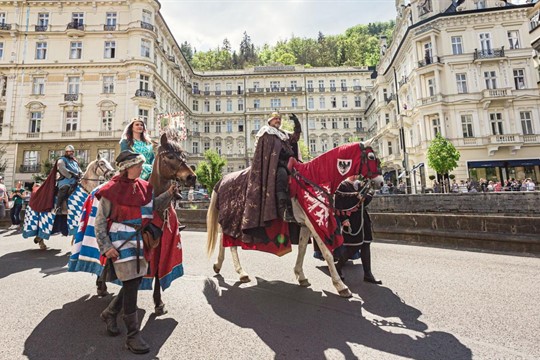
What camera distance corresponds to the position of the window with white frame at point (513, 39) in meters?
28.8

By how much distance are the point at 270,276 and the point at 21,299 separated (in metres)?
4.08

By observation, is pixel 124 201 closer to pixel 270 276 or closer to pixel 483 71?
pixel 270 276

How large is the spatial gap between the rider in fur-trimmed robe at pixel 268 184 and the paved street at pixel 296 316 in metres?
1.24

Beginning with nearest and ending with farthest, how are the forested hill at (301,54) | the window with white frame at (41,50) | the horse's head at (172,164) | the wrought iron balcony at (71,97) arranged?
the horse's head at (172,164), the wrought iron balcony at (71,97), the window with white frame at (41,50), the forested hill at (301,54)

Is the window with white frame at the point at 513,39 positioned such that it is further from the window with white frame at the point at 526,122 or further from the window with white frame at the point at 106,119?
the window with white frame at the point at 106,119

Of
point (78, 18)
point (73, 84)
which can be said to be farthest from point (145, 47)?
point (73, 84)

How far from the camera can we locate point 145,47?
3375 centimetres

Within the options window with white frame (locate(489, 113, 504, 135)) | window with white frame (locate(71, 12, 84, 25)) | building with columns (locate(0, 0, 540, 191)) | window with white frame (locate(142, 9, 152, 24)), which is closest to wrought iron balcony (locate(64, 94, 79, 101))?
building with columns (locate(0, 0, 540, 191))

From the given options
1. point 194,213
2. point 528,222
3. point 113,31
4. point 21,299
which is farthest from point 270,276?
point 113,31

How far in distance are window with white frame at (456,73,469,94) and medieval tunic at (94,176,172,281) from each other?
34351 mm

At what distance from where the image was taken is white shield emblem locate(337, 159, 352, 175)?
15.2 ft

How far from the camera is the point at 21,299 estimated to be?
4395 millimetres

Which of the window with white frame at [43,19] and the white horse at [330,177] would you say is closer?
the white horse at [330,177]

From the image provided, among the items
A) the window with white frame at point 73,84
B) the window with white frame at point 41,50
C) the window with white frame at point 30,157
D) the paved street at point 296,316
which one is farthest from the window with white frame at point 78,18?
the paved street at point 296,316
